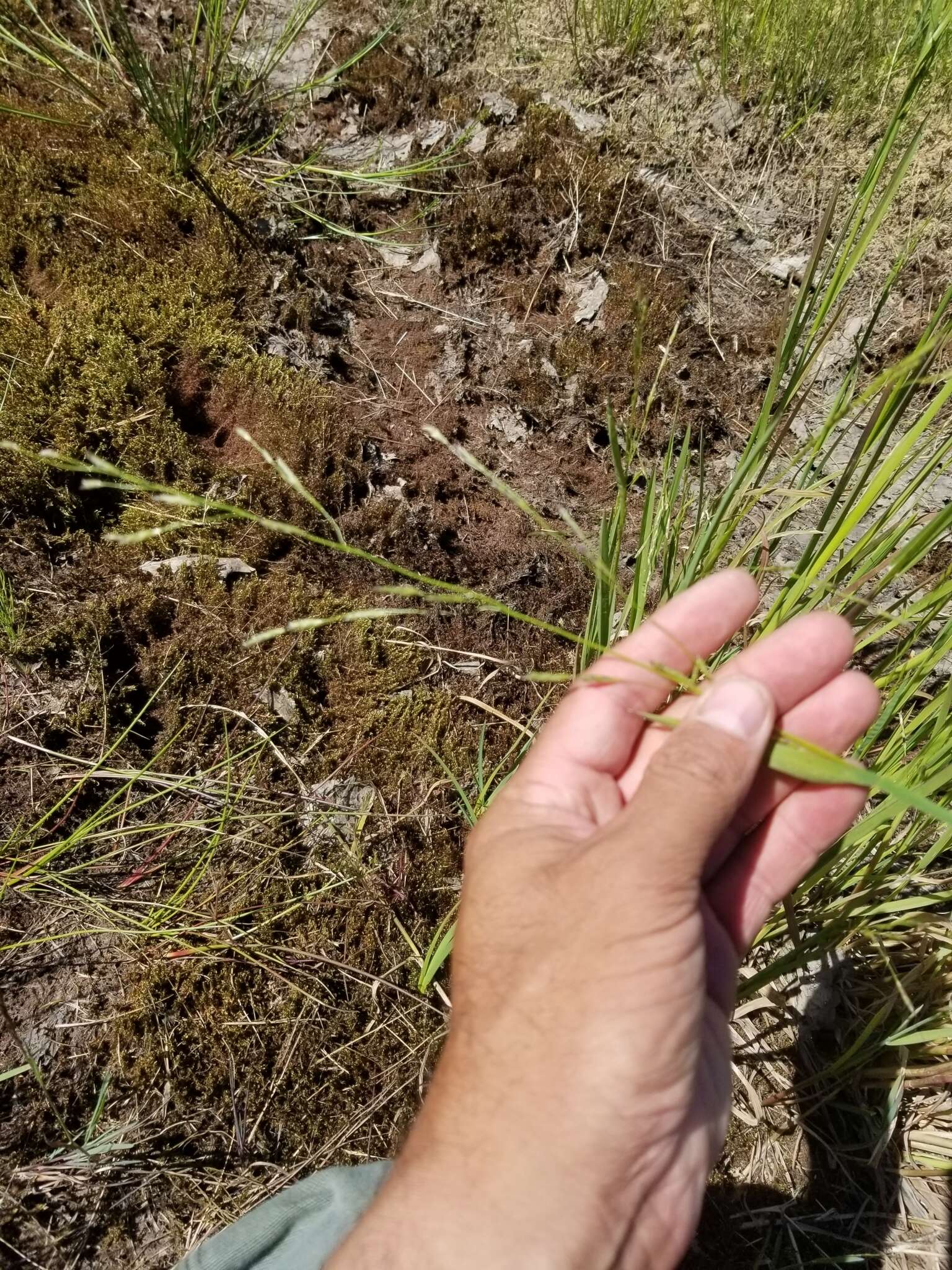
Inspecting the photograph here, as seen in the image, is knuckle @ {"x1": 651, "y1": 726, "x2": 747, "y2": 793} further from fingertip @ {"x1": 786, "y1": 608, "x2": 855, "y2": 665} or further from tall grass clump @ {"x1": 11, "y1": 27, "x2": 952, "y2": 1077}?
fingertip @ {"x1": 786, "y1": 608, "x2": 855, "y2": 665}

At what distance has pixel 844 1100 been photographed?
1.73 meters

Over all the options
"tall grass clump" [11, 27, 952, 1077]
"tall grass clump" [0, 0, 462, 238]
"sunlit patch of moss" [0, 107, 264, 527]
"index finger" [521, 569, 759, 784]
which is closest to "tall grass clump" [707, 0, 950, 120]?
"tall grass clump" [0, 0, 462, 238]

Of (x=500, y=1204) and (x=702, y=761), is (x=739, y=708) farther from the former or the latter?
(x=500, y=1204)

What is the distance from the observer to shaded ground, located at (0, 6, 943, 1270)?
5.25 feet

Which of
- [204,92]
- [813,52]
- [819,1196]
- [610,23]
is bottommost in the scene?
[819,1196]

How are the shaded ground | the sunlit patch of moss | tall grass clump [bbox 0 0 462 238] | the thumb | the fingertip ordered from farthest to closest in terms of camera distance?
1. tall grass clump [bbox 0 0 462 238]
2. the sunlit patch of moss
3. the shaded ground
4. the fingertip
5. the thumb

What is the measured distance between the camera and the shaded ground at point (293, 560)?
1.60m

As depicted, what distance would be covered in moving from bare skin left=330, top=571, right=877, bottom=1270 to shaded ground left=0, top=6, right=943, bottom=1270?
56 centimetres

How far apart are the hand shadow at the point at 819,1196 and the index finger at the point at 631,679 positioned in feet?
A: 2.52

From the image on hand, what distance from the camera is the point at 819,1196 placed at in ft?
5.49

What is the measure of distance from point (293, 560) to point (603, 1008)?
1.46 meters

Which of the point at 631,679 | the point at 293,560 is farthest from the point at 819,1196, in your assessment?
the point at 293,560

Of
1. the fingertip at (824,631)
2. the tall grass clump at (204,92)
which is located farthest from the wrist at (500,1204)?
the tall grass clump at (204,92)

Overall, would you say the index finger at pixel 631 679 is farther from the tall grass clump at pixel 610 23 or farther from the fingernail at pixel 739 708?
the tall grass clump at pixel 610 23
